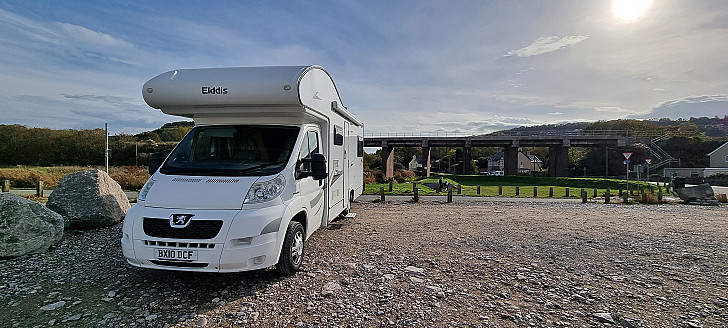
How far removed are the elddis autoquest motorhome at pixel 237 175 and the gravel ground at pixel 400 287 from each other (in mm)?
486

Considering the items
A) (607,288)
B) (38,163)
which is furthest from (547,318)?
(38,163)

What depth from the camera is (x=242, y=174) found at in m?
4.92

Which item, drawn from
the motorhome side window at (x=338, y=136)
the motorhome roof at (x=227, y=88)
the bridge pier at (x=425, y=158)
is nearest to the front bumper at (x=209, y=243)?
the motorhome roof at (x=227, y=88)

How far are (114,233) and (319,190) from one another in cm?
462

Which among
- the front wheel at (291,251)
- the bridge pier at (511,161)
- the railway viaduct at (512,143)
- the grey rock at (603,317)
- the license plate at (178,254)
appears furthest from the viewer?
the bridge pier at (511,161)

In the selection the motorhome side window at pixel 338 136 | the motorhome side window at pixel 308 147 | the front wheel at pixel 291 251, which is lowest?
the front wheel at pixel 291 251

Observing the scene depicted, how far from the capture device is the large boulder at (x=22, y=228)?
5.81m

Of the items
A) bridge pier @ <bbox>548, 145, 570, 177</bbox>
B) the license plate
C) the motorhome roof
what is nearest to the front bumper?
the license plate

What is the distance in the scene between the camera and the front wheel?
193 inches

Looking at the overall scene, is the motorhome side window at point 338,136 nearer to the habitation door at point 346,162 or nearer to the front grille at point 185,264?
the habitation door at point 346,162

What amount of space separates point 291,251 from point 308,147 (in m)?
1.69

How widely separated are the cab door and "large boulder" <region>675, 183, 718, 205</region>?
19166mm

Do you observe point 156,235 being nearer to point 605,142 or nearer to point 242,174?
point 242,174

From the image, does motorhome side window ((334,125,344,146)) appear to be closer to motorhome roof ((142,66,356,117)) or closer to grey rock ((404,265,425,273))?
motorhome roof ((142,66,356,117))
